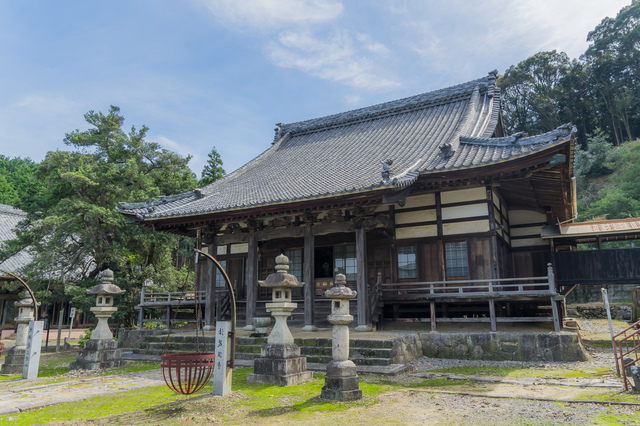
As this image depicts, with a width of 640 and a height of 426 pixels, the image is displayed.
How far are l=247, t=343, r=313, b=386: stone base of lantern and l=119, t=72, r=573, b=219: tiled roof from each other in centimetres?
526

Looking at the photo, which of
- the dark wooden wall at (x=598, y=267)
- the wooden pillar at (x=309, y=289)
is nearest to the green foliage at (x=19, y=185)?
the wooden pillar at (x=309, y=289)

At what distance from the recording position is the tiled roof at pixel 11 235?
23.8 meters

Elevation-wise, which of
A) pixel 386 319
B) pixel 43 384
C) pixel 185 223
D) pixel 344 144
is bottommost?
pixel 43 384

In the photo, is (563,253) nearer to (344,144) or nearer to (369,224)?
(369,224)

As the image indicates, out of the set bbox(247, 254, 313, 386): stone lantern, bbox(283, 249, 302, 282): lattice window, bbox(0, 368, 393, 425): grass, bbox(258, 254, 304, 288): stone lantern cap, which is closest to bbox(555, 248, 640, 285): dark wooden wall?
bbox(283, 249, 302, 282): lattice window

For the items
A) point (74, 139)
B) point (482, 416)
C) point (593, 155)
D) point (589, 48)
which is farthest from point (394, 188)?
point (589, 48)

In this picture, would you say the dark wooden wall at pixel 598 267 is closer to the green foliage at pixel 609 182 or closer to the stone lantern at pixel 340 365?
the stone lantern at pixel 340 365

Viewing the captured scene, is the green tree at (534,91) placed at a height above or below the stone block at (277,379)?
above

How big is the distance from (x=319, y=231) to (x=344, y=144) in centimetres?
728

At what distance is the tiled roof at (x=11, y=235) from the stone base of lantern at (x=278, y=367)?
65.6 feet

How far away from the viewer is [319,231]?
1389 cm

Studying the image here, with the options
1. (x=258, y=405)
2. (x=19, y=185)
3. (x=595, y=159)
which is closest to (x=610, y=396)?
(x=258, y=405)

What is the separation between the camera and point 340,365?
7.07 m

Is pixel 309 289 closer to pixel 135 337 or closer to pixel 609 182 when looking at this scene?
pixel 135 337
